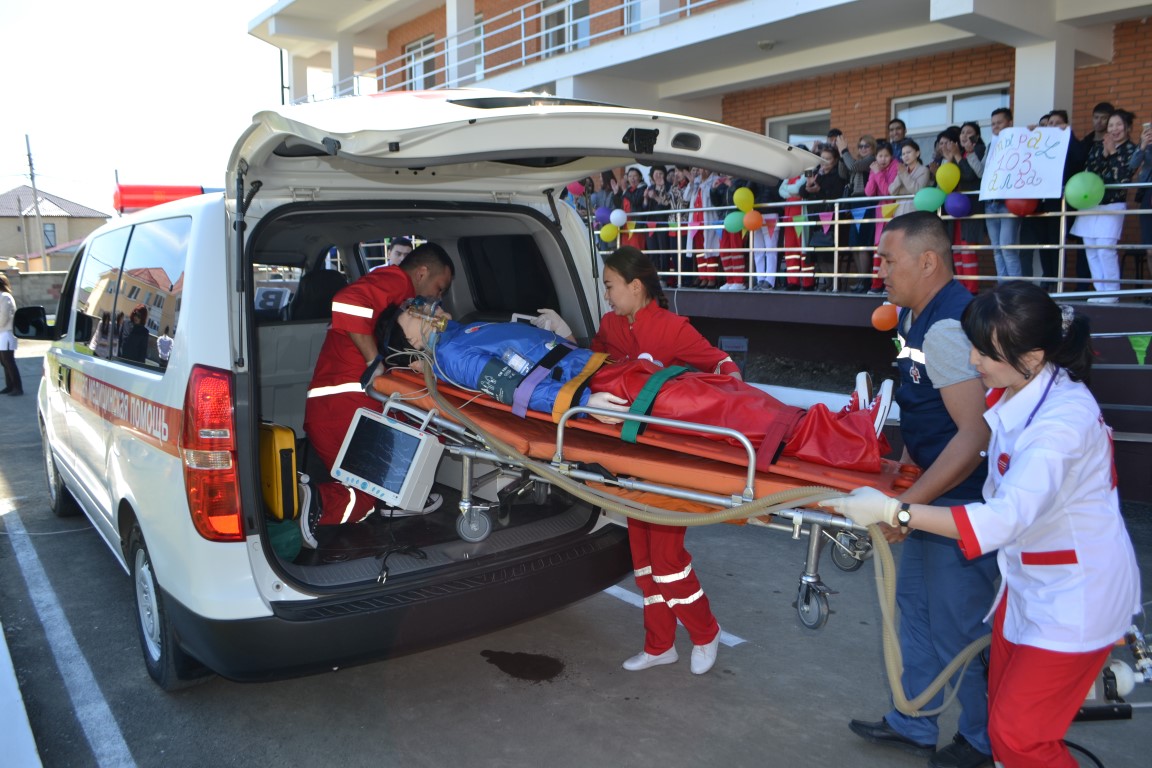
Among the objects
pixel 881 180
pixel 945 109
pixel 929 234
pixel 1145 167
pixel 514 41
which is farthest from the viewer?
pixel 514 41

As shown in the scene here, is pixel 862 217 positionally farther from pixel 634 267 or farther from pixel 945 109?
pixel 634 267

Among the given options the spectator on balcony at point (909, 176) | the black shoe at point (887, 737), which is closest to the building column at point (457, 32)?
the spectator on balcony at point (909, 176)

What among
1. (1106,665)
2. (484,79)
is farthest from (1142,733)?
(484,79)

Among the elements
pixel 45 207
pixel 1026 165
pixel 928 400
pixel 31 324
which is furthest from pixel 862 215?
pixel 45 207

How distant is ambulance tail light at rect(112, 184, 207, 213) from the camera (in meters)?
5.53

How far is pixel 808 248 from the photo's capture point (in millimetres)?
10117

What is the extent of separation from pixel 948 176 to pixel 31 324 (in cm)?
772

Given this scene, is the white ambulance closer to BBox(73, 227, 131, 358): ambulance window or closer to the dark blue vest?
BBox(73, 227, 131, 358): ambulance window

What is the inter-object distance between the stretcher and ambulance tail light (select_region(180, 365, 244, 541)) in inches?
31.3

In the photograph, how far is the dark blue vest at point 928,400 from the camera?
2.96 meters

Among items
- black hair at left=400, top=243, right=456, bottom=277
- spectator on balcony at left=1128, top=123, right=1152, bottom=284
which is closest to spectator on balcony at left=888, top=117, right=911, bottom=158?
spectator on balcony at left=1128, top=123, right=1152, bottom=284

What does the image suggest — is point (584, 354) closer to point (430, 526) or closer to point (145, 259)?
point (430, 526)

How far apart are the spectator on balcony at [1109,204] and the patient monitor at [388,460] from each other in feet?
21.6

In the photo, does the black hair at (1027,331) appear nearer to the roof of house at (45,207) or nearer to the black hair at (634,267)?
the black hair at (634,267)
